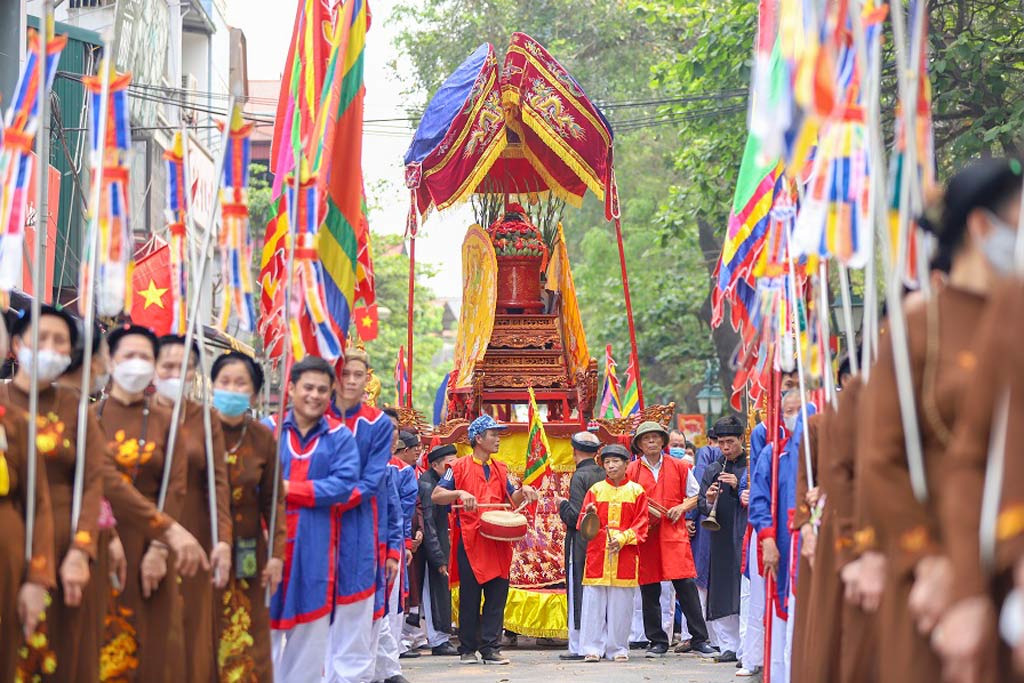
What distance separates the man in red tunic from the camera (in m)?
14.4

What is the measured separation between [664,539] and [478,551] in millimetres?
1623

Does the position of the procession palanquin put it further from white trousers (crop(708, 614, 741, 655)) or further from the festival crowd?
white trousers (crop(708, 614, 741, 655))

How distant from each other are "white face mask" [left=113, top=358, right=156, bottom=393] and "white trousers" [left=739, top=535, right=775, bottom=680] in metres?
5.42

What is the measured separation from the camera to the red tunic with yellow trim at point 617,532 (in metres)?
14.1

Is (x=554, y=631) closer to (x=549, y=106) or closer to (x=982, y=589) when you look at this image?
(x=549, y=106)

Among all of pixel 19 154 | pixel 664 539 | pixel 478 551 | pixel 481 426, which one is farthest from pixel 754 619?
pixel 19 154

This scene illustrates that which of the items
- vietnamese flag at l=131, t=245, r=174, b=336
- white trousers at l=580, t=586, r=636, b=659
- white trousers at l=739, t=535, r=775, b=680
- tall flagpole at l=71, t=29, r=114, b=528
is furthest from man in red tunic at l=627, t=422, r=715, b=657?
tall flagpole at l=71, t=29, r=114, b=528

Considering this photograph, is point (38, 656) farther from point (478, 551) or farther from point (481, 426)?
point (481, 426)

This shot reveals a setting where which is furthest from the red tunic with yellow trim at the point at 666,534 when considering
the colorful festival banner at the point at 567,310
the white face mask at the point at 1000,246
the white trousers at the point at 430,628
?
the white face mask at the point at 1000,246

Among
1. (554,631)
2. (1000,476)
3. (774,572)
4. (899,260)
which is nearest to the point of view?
(1000,476)

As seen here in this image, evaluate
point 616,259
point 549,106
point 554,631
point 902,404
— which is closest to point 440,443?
point 554,631

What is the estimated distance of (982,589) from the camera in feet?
13.0

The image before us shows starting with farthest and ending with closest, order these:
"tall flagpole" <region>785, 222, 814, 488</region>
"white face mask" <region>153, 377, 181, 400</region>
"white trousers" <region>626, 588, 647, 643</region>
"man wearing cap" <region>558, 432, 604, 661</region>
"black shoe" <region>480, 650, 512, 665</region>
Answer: "white trousers" <region>626, 588, 647, 643</region>, "man wearing cap" <region>558, 432, 604, 661</region>, "black shoe" <region>480, 650, 512, 665</region>, "tall flagpole" <region>785, 222, 814, 488</region>, "white face mask" <region>153, 377, 181, 400</region>

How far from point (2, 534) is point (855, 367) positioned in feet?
10.6
